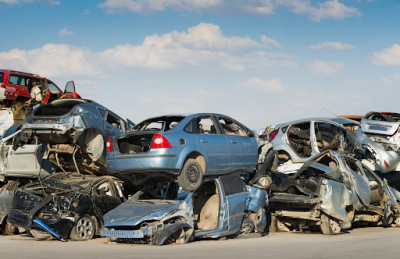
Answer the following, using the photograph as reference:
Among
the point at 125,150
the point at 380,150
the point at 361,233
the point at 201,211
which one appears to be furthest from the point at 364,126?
the point at 125,150

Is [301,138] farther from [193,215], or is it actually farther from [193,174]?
[193,215]

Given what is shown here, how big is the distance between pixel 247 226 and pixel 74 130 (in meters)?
4.69

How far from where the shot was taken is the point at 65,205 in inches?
415

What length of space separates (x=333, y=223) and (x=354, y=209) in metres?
0.89

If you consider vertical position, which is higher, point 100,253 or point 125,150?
point 125,150

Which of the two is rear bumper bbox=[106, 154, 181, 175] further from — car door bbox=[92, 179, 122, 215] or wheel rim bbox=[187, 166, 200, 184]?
car door bbox=[92, 179, 122, 215]

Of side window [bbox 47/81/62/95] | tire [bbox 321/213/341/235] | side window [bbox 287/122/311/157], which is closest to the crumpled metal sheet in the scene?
tire [bbox 321/213/341/235]

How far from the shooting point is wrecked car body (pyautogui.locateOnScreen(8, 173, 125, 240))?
10406mm

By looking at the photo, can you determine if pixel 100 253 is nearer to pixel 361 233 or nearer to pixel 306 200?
pixel 306 200

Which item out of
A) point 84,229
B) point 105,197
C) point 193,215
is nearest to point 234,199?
point 193,215

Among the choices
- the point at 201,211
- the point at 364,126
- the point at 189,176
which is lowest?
the point at 201,211

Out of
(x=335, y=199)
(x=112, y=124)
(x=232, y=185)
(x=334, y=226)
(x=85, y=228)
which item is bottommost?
(x=334, y=226)

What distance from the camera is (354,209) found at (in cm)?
1222

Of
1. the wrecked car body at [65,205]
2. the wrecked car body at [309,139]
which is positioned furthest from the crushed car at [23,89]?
the wrecked car body at [309,139]
